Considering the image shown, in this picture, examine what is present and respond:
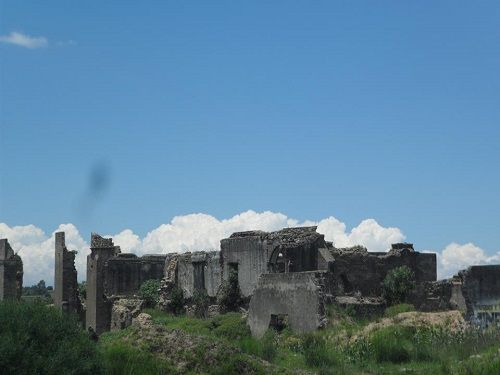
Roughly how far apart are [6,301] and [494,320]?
558 inches

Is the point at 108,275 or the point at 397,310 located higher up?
the point at 108,275

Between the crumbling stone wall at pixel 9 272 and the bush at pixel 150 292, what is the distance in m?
10.1

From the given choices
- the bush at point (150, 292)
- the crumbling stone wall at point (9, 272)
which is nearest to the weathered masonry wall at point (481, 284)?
the bush at point (150, 292)

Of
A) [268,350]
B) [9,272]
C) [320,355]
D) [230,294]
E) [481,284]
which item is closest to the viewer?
[320,355]

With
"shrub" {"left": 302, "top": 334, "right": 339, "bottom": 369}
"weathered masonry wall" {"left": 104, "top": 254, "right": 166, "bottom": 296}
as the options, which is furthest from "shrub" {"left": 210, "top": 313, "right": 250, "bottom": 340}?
"weathered masonry wall" {"left": 104, "top": 254, "right": 166, "bottom": 296}

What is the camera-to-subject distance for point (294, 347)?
71.3ft

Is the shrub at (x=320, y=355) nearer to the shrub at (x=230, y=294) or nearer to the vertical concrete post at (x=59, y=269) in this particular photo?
the shrub at (x=230, y=294)

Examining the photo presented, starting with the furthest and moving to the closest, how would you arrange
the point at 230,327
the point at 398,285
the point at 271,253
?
the point at 271,253, the point at 398,285, the point at 230,327

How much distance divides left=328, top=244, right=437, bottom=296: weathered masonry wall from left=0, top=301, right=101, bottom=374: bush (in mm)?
18049

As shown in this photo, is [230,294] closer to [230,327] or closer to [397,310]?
[230,327]

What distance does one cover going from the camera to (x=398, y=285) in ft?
98.2

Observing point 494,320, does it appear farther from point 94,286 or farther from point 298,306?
point 94,286

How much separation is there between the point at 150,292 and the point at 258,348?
21197 mm

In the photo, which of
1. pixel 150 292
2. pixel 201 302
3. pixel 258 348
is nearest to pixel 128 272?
pixel 150 292
